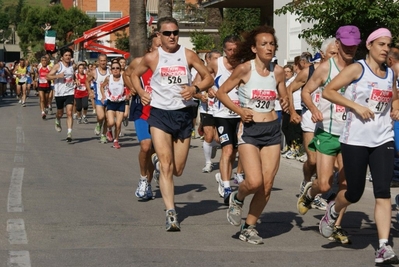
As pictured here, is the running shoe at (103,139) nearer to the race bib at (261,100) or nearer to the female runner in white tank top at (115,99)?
the female runner in white tank top at (115,99)

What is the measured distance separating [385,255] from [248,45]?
253cm

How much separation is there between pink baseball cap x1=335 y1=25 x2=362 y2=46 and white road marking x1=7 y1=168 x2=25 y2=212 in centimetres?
407

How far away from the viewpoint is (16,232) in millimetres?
8320

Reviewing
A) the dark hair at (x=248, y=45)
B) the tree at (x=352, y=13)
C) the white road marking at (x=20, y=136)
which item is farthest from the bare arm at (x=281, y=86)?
the white road marking at (x=20, y=136)

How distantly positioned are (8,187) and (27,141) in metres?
7.38

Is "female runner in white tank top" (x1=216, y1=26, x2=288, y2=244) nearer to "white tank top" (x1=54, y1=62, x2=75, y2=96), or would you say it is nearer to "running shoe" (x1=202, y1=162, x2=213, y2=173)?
"running shoe" (x1=202, y1=162, x2=213, y2=173)

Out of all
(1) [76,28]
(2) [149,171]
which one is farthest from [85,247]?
(1) [76,28]

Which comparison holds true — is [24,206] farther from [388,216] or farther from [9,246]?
[388,216]

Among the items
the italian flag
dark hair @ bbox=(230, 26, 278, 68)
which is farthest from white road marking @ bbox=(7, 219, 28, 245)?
the italian flag

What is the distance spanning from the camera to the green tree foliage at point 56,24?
83.3 m

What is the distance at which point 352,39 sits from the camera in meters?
8.07

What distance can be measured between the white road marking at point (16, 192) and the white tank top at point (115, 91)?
4665 millimetres

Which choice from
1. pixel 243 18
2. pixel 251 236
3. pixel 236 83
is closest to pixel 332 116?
pixel 236 83

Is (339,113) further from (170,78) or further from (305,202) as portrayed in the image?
(170,78)
